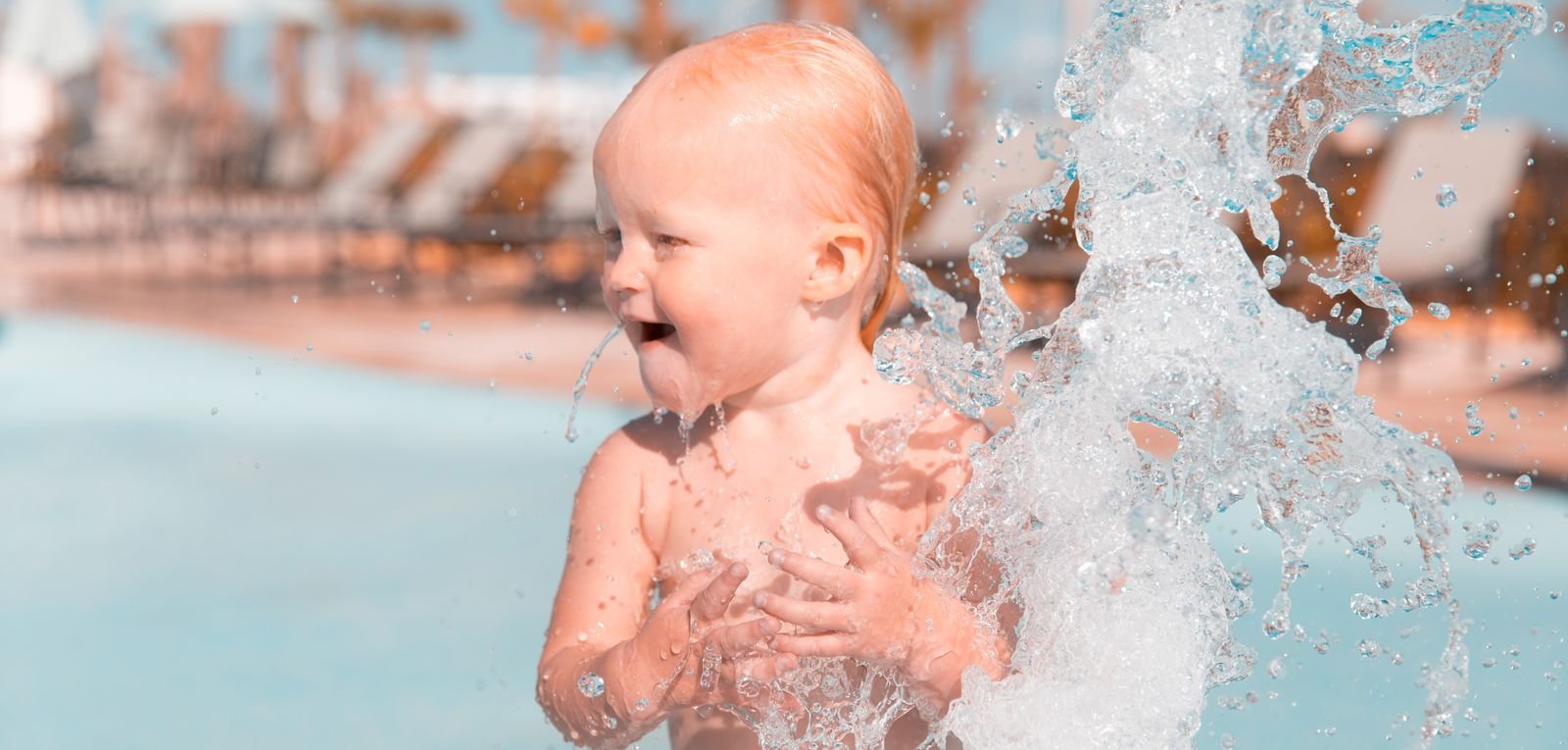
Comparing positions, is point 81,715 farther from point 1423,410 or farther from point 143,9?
point 143,9

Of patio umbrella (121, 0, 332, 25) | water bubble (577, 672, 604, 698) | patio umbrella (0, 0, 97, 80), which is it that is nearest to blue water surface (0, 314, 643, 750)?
water bubble (577, 672, 604, 698)

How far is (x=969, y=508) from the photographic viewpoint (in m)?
1.61

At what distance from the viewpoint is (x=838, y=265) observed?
1.62m

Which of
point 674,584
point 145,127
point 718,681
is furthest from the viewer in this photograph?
point 145,127

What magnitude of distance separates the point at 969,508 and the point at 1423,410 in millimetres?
3965

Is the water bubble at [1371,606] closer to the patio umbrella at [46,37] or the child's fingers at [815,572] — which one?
the child's fingers at [815,572]

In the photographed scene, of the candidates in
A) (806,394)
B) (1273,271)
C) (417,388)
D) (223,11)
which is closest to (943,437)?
(806,394)

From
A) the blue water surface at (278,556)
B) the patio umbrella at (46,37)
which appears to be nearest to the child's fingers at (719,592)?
the blue water surface at (278,556)

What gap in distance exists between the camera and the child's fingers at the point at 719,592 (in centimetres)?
130

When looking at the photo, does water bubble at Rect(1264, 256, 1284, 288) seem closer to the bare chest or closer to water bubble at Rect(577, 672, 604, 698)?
the bare chest

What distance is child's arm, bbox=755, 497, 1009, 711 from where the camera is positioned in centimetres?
132

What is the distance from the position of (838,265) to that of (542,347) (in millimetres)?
5936

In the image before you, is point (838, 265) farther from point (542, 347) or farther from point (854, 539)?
point (542, 347)

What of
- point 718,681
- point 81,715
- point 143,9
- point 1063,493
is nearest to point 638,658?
point 718,681
